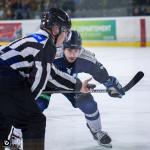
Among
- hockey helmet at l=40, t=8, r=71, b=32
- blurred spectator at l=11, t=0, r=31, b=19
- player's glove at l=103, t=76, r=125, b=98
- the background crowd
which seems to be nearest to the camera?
hockey helmet at l=40, t=8, r=71, b=32

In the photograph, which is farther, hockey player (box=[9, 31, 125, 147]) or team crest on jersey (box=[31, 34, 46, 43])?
hockey player (box=[9, 31, 125, 147])

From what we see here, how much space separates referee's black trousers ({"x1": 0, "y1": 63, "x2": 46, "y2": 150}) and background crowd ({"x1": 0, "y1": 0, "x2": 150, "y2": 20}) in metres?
3.29

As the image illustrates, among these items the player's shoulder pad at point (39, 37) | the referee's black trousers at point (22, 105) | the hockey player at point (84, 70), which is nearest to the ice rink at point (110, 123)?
the hockey player at point (84, 70)

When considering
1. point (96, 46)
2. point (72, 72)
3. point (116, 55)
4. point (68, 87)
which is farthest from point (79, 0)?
point (68, 87)

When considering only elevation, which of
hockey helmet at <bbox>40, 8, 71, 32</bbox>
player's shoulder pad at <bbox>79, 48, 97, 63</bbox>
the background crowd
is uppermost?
hockey helmet at <bbox>40, 8, 71, 32</bbox>

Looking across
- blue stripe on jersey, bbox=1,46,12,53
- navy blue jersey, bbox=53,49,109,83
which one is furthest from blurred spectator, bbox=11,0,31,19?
blue stripe on jersey, bbox=1,46,12,53

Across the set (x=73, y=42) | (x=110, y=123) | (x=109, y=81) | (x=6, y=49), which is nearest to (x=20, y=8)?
(x=110, y=123)

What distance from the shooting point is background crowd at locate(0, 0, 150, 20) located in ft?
17.7

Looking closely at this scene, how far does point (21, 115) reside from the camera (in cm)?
179

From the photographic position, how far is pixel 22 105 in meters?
1.78

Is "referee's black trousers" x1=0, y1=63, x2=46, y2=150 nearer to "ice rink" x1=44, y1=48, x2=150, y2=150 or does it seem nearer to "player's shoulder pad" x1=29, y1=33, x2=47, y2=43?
"player's shoulder pad" x1=29, y1=33, x2=47, y2=43

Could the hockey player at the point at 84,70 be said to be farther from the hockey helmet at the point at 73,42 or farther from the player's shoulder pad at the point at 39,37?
the player's shoulder pad at the point at 39,37

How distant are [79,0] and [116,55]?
0.91 m

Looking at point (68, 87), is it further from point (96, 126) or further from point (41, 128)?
point (96, 126)
